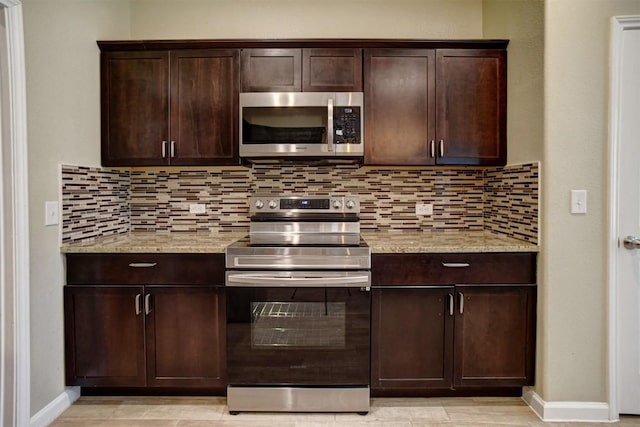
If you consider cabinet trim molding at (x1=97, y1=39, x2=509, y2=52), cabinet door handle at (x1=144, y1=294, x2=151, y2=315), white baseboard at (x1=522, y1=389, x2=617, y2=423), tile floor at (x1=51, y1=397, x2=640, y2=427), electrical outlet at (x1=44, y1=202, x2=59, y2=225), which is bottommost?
tile floor at (x1=51, y1=397, x2=640, y2=427)

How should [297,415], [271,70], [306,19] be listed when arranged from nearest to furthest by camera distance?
[297,415] → [271,70] → [306,19]

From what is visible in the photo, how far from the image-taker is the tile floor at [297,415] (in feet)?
6.64

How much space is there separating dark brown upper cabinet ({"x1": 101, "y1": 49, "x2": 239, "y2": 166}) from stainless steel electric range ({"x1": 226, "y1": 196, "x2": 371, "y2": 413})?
2.53ft

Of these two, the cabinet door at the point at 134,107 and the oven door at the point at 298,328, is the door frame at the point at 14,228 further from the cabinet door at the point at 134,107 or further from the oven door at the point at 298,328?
the oven door at the point at 298,328

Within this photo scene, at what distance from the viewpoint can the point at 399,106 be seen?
7.99ft

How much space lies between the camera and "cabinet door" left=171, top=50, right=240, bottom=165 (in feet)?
7.92

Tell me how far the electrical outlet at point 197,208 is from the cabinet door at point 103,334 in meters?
0.82

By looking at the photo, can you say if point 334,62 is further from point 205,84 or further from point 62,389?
point 62,389

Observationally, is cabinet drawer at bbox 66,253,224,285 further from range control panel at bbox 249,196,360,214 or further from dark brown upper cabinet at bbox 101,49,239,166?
dark brown upper cabinet at bbox 101,49,239,166

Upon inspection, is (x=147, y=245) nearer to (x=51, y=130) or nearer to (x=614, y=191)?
(x=51, y=130)

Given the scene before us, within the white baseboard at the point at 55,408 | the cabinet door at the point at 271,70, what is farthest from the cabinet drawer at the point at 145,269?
the cabinet door at the point at 271,70

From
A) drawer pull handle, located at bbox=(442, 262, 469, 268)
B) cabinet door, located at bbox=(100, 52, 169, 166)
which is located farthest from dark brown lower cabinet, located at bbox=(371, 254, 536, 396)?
cabinet door, located at bbox=(100, 52, 169, 166)

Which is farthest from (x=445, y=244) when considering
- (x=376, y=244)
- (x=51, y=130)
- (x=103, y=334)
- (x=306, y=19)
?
(x=51, y=130)

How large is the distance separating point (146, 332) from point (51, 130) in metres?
1.18
